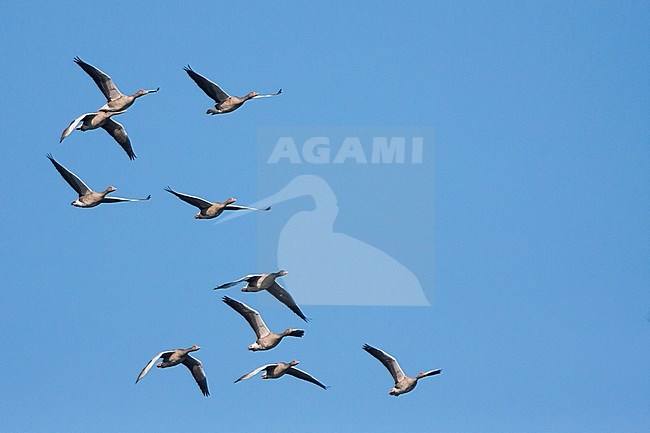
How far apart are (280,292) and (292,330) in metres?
1.86

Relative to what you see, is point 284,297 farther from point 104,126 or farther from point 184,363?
point 104,126

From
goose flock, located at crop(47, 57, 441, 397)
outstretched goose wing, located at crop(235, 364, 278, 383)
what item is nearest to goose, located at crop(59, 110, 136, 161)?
goose flock, located at crop(47, 57, 441, 397)

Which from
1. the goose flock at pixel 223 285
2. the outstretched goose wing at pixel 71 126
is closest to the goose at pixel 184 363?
the goose flock at pixel 223 285

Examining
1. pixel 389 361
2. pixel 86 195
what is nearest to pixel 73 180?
pixel 86 195

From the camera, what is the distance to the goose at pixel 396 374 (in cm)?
4731

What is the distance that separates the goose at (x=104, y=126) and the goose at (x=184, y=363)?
18.4 ft

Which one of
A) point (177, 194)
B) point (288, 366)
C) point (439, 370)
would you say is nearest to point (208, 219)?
point (177, 194)

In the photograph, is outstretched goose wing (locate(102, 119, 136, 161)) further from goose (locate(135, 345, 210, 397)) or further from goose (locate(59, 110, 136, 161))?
goose (locate(135, 345, 210, 397))

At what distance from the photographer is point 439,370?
46281 mm

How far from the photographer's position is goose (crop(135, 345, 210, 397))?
151ft

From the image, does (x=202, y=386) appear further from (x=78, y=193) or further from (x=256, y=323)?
(x=78, y=193)

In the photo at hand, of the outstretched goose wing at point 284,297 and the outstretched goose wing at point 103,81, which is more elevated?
the outstretched goose wing at point 103,81

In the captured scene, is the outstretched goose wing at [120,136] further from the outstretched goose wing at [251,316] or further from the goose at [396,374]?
the goose at [396,374]

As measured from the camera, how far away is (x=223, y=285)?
4581 cm
